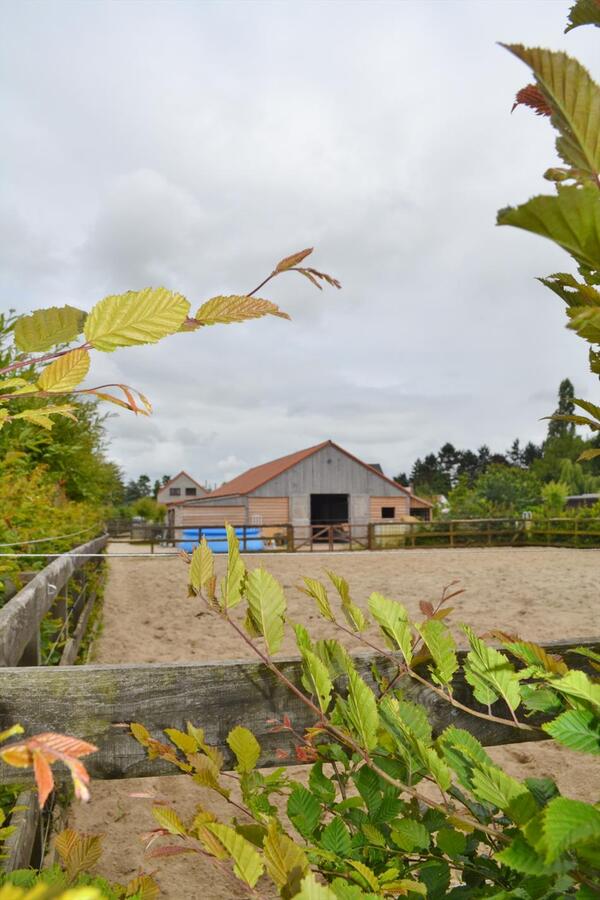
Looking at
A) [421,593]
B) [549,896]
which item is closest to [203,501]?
[421,593]

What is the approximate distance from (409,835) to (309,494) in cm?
3389

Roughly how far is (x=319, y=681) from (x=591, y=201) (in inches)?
28.1

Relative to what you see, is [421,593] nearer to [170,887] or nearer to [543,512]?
[170,887]

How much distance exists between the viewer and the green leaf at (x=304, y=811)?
910mm

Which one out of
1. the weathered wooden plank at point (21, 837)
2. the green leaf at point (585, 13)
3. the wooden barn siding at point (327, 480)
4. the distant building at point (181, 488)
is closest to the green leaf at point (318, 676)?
the green leaf at point (585, 13)

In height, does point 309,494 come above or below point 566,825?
above

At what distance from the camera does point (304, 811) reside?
0.93 metres

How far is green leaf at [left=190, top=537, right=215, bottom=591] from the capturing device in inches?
37.2

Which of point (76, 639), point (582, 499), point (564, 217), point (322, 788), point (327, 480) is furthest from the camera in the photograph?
point (582, 499)

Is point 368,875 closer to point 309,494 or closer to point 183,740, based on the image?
point 183,740

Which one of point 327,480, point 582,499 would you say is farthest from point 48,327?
point 582,499

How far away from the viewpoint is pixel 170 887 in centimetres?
275

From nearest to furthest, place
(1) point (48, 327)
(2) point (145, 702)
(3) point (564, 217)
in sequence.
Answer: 1. (3) point (564, 217)
2. (1) point (48, 327)
3. (2) point (145, 702)

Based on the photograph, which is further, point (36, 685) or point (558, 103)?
point (36, 685)
